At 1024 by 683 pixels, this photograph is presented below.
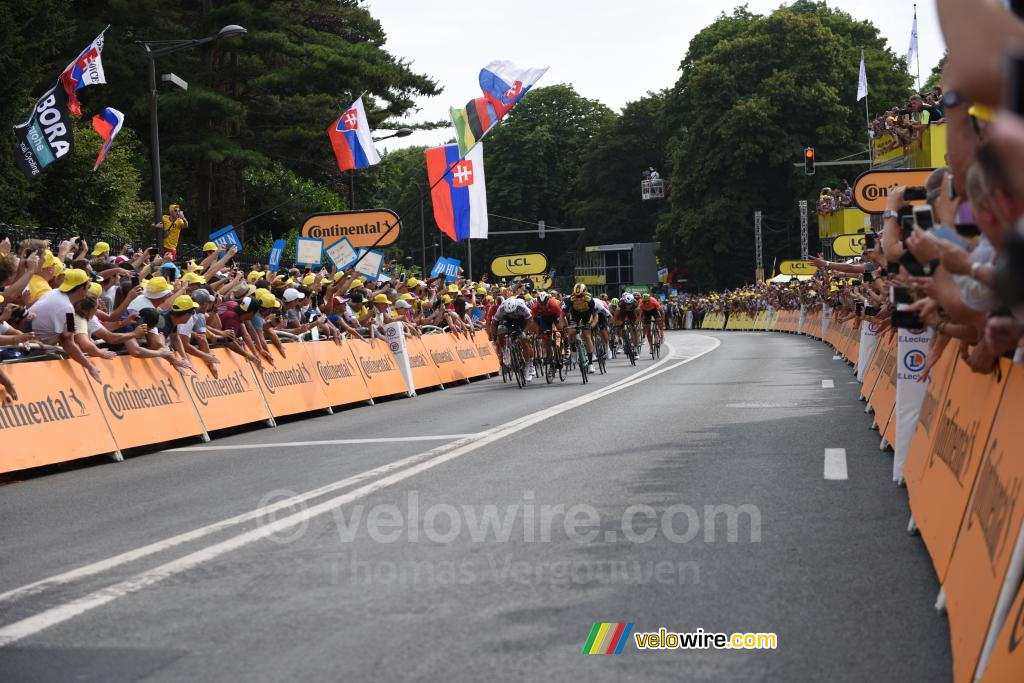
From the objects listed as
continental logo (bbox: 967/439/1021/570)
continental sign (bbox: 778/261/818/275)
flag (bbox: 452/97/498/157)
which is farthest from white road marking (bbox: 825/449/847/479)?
continental sign (bbox: 778/261/818/275)

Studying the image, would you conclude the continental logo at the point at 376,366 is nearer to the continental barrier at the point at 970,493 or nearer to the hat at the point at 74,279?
the hat at the point at 74,279

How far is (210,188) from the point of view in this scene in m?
43.9

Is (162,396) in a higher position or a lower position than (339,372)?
higher

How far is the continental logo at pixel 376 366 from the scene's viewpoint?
843 inches

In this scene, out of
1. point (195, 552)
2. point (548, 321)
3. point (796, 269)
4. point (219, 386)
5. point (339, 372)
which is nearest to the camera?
point (195, 552)

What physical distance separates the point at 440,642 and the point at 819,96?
7257 centimetres

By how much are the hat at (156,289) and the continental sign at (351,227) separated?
11.8m

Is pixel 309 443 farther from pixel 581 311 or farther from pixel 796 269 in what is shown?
pixel 796 269

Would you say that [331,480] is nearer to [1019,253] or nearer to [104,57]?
[1019,253]

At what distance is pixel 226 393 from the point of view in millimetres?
16047

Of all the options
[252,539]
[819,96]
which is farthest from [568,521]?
[819,96]

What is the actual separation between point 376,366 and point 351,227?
5.91m

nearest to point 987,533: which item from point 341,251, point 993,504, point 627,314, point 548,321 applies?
point 993,504

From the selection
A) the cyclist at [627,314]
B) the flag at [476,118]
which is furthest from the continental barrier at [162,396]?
the flag at [476,118]
